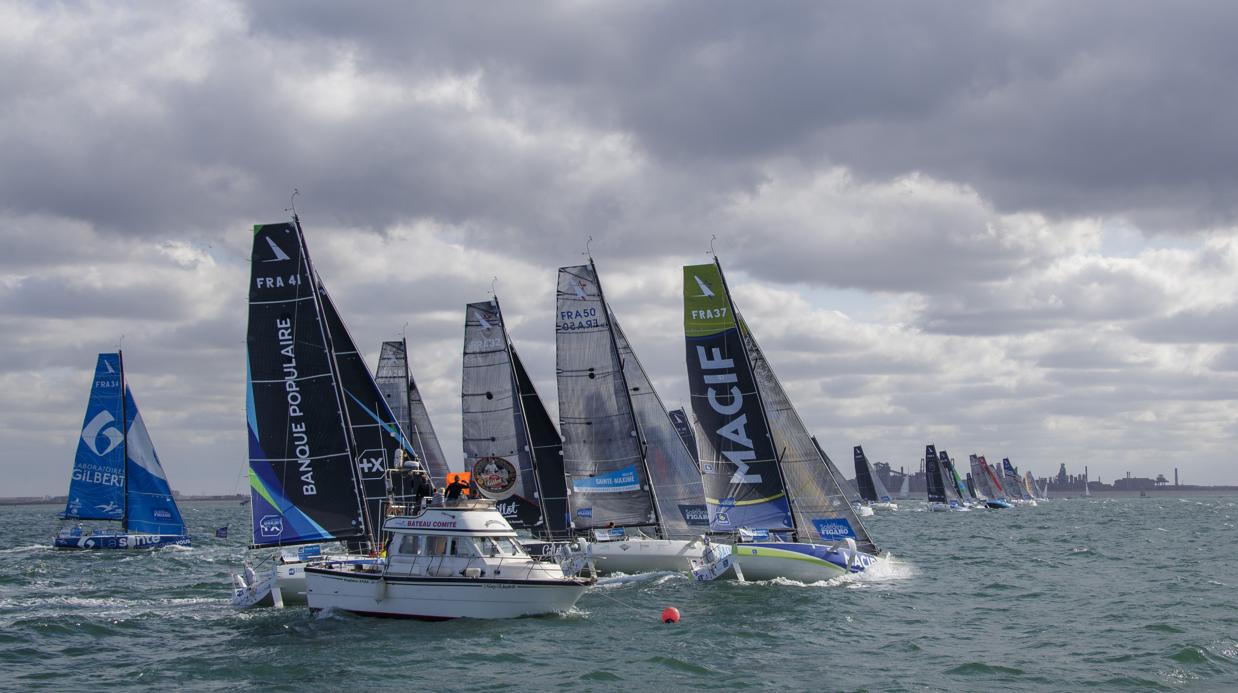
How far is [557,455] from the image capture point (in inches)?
1897

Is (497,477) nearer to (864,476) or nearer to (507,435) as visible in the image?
(507,435)

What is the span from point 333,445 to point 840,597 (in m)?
16.0

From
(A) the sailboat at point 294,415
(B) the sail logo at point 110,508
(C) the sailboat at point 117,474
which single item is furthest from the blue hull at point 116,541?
(A) the sailboat at point 294,415

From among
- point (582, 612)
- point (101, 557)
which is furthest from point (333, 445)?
point (101, 557)

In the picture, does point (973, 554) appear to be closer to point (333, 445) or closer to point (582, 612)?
point (582, 612)

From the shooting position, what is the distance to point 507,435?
48.3 metres

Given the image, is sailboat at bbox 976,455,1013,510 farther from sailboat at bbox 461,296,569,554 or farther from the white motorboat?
the white motorboat

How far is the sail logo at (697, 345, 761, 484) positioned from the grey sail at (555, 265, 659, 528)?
3.87 meters

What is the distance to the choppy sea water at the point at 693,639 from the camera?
→ 2394 centimetres

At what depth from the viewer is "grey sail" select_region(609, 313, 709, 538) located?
46000 millimetres

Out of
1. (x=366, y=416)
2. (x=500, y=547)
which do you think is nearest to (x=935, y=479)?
(x=366, y=416)

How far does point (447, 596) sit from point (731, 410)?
51.5ft

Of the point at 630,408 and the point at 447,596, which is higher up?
the point at 630,408

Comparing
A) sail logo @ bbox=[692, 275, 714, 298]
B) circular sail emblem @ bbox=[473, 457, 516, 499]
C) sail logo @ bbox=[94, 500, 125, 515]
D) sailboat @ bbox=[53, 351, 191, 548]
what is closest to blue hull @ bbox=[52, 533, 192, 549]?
sailboat @ bbox=[53, 351, 191, 548]
